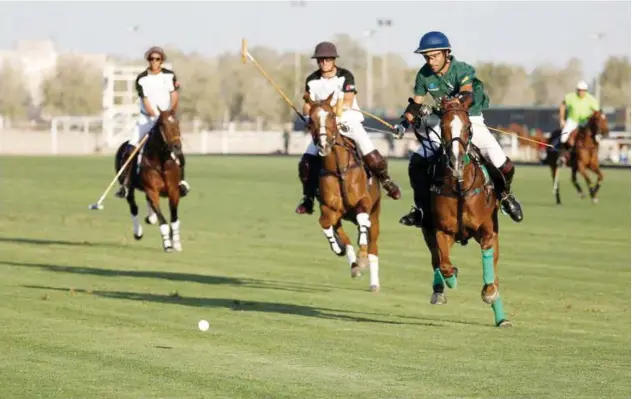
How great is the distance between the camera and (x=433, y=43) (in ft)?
51.5

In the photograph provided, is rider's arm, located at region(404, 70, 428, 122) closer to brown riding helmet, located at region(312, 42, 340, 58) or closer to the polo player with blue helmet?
the polo player with blue helmet

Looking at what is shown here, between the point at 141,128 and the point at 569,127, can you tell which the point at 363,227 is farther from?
the point at 569,127

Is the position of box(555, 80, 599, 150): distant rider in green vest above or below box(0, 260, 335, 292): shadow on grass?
above

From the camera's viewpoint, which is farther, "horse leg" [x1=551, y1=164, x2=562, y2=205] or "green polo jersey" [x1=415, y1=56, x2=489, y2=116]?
"horse leg" [x1=551, y1=164, x2=562, y2=205]

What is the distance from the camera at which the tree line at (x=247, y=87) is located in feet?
476

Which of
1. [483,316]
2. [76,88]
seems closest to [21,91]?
[76,88]

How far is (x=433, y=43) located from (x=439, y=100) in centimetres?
69

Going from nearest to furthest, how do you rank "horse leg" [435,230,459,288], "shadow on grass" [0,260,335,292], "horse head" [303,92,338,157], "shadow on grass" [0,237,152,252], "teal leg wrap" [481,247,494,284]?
1. "horse leg" [435,230,459,288]
2. "teal leg wrap" [481,247,494,284]
3. "horse head" [303,92,338,157]
4. "shadow on grass" [0,260,335,292]
5. "shadow on grass" [0,237,152,252]

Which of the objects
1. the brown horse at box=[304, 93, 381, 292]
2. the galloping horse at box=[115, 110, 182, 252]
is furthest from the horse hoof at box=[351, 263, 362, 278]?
the galloping horse at box=[115, 110, 182, 252]

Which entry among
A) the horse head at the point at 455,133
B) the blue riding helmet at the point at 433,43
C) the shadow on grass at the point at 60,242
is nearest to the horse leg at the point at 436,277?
the horse head at the point at 455,133

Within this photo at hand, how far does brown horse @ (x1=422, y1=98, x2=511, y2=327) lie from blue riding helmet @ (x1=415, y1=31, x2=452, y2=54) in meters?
0.77

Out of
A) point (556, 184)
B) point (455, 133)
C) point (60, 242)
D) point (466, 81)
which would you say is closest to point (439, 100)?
point (466, 81)

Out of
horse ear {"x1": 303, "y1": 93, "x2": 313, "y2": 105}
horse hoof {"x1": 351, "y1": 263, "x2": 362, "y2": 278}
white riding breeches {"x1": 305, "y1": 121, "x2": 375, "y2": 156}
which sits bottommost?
horse hoof {"x1": 351, "y1": 263, "x2": 362, "y2": 278}

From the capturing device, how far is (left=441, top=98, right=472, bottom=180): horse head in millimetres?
14859
